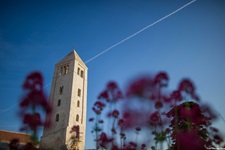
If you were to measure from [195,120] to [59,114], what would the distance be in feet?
84.0

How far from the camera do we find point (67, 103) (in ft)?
95.5

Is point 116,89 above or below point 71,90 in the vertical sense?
below

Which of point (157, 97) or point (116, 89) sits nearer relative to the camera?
point (157, 97)

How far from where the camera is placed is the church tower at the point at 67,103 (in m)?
26.3

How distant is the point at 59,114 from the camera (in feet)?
94.9

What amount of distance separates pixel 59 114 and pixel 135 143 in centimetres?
2345

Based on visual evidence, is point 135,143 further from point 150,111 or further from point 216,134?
point 216,134

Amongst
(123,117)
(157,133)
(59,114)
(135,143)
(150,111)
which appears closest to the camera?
(157,133)

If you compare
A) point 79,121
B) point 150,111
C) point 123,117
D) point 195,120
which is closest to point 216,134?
point 195,120

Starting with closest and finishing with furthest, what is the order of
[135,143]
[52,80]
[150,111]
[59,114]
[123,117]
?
[150,111] < [135,143] < [123,117] < [59,114] < [52,80]

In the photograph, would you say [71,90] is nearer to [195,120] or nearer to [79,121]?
[79,121]

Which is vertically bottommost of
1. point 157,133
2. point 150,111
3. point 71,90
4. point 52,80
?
point 157,133

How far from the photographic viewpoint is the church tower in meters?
26.3

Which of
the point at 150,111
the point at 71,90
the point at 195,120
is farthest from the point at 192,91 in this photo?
the point at 71,90
